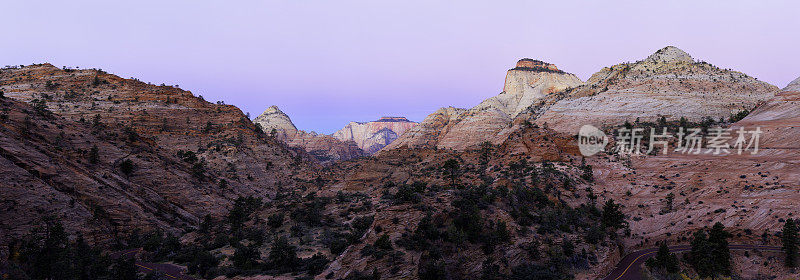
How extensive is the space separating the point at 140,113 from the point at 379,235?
62.7 m

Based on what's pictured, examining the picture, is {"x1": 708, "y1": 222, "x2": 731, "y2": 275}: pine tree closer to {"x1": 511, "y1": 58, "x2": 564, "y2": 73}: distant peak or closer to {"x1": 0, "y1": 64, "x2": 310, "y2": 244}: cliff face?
{"x1": 0, "y1": 64, "x2": 310, "y2": 244}: cliff face

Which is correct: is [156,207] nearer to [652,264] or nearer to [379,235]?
[379,235]

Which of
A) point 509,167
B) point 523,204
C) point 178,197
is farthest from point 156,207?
point 509,167

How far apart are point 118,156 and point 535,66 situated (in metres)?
173

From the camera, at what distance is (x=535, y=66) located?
166 metres

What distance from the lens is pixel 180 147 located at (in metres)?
59.5

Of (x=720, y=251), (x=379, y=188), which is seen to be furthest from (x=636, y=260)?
(x=379, y=188)

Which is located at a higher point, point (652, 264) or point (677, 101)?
point (677, 101)

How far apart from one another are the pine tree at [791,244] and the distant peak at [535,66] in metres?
145

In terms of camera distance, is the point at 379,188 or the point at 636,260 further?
the point at 379,188

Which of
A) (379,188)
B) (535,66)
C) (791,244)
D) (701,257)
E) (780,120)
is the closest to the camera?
(791,244)

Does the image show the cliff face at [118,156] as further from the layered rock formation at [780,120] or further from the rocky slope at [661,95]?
the layered rock formation at [780,120]

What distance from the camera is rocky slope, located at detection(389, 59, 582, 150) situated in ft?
383

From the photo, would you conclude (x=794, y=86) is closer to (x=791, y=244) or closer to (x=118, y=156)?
(x=791, y=244)
